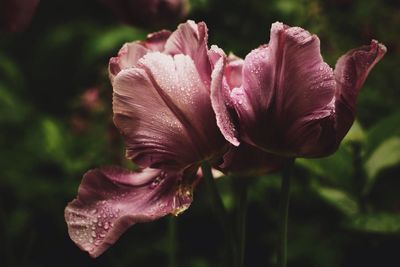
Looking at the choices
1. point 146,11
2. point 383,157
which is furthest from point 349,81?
point 146,11

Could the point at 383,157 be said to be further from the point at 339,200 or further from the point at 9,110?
the point at 9,110

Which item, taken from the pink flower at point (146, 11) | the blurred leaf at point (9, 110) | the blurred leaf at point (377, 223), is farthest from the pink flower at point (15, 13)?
the blurred leaf at point (9, 110)

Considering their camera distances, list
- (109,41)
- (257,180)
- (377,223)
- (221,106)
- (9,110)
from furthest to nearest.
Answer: (109,41), (9,110), (257,180), (377,223), (221,106)

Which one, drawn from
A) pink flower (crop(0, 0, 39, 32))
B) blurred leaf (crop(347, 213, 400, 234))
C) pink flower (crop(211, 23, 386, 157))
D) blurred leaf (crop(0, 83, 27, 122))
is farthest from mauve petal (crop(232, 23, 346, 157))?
blurred leaf (crop(0, 83, 27, 122))

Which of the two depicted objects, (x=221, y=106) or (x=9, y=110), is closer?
(x=221, y=106)

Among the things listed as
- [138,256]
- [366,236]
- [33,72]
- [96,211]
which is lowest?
[33,72]

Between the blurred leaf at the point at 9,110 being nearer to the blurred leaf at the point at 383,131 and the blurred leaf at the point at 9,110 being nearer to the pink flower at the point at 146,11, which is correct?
the pink flower at the point at 146,11

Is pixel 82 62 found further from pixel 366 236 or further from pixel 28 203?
pixel 366 236

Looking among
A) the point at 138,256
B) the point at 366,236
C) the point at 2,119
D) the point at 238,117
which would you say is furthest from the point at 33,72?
the point at 238,117
